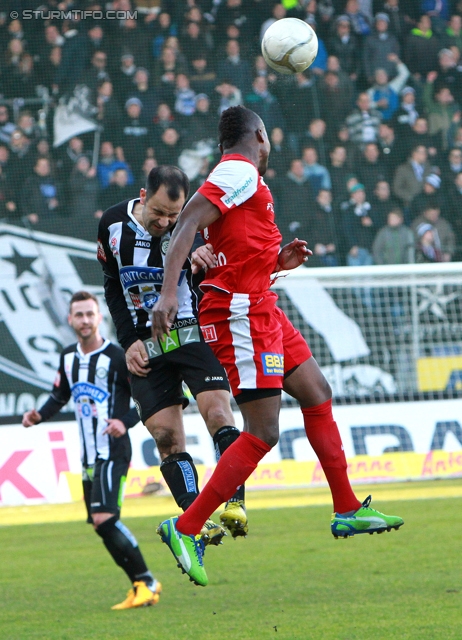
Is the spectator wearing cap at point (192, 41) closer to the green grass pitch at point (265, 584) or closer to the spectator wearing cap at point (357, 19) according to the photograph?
the spectator wearing cap at point (357, 19)

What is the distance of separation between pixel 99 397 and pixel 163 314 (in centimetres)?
337

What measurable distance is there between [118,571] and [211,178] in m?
5.26

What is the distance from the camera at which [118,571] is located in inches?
349

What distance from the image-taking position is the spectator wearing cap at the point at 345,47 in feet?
56.3

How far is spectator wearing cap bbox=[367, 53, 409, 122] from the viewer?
55.6ft

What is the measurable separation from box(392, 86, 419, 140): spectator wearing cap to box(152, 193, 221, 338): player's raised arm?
12.8 metres

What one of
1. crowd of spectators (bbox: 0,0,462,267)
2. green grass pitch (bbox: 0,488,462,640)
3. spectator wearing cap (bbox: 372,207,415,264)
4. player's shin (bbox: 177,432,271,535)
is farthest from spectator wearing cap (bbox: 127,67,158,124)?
player's shin (bbox: 177,432,271,535)

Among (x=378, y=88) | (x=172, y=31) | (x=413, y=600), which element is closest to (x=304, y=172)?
(x=378, y=88)

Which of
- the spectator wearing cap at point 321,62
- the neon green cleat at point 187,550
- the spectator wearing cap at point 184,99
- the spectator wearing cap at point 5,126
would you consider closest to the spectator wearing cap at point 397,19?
the spectator wearing cap at point 321,62

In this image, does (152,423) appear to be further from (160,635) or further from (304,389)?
(160,635)

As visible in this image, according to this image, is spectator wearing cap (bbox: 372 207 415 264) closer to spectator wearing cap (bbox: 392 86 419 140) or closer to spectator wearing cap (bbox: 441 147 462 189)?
spectator wearing cap (bbox: 441 147 462 189)

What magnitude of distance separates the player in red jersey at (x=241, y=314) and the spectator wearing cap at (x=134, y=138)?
1142cm

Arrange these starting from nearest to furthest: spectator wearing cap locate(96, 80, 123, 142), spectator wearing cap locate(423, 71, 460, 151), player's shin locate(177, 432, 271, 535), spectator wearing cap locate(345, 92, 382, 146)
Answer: player's shin locate(177, 432, 271, 535) → spectator wearing cap locate(96, 80, 123, 142) → spectator wearing cap locate(345, 92, 382, 146) → spectator wearing cap locate(423, 71, 460, 151)

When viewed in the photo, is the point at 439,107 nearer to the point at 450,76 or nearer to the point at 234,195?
the point at 450,76
